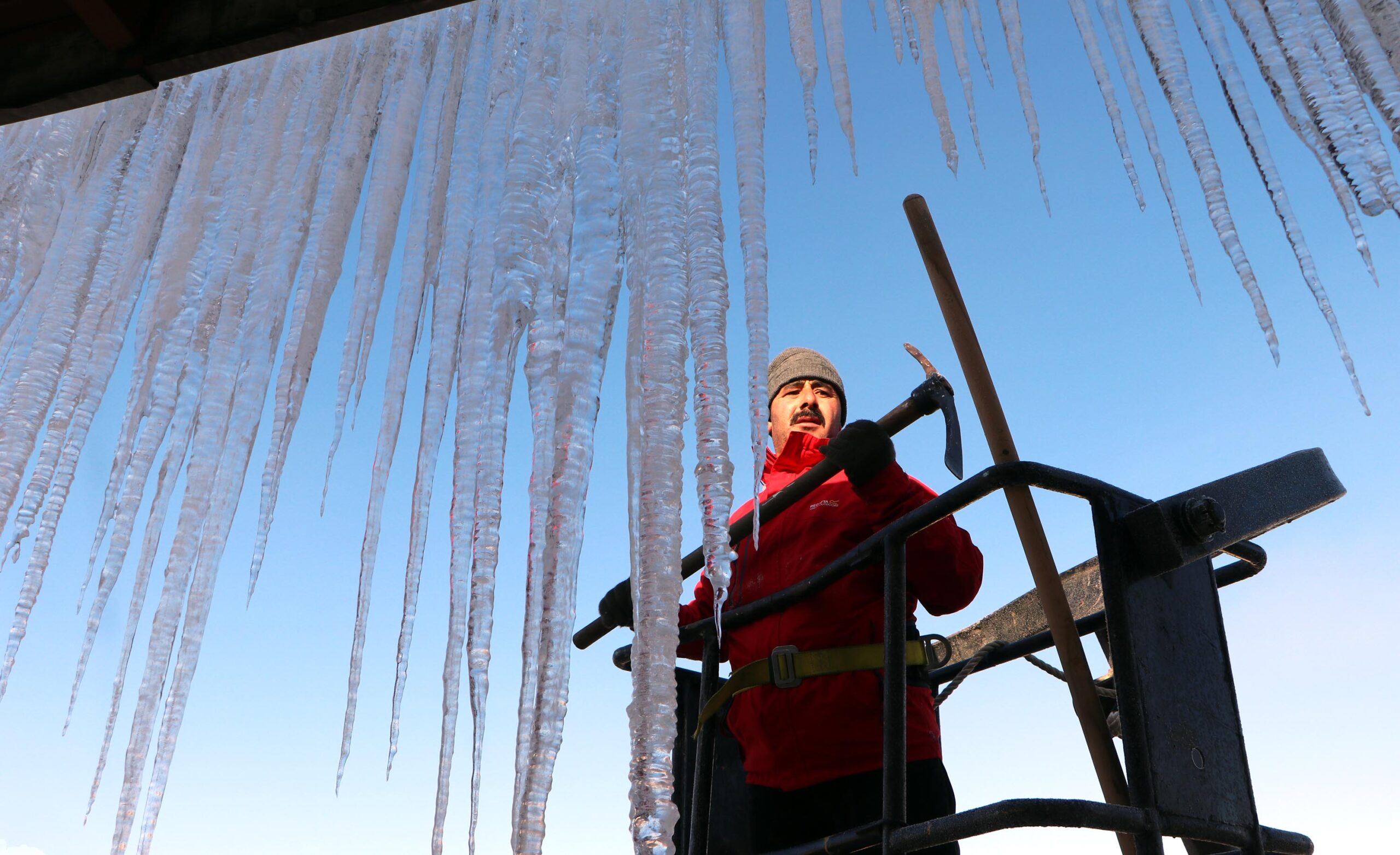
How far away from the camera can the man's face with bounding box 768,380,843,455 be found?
3.26 m

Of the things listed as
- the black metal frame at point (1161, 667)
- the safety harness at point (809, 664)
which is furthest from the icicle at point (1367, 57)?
the safety harness at point (809, 664)

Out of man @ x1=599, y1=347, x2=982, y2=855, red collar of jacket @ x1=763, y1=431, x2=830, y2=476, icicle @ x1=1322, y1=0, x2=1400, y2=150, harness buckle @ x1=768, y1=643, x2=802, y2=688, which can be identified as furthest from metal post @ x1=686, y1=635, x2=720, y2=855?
icicle @ x1=1322, y1=0, x2=1400, y2=150

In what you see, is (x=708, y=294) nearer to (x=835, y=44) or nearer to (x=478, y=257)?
(x=478, y=257)

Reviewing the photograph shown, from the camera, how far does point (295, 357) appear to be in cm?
191

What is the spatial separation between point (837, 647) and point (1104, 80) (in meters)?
1.35

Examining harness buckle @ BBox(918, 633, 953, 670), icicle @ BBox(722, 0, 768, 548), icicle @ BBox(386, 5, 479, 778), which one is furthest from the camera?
harness buckle @ BBox(918, 633, 953, 670)

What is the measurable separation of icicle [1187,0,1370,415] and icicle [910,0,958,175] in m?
0.51

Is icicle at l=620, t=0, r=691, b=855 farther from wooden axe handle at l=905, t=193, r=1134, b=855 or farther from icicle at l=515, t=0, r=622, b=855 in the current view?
wooden axe handle at l=905, t=193, r=1134, b=855

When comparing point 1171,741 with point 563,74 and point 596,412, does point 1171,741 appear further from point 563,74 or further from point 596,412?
point 563,74

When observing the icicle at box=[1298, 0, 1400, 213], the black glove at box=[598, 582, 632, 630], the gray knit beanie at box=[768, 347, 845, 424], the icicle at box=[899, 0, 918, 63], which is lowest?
the black glove at box=[598, 582, 632, 630]

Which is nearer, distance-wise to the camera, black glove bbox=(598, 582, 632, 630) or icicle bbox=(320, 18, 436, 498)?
icicle bbox=(320, 18, 436, 498)

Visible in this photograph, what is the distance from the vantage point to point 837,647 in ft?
7.55

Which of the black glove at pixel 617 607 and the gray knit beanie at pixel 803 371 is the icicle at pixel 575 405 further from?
the gray knit beanie at pixel 803 371

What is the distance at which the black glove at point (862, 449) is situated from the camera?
2.33m
